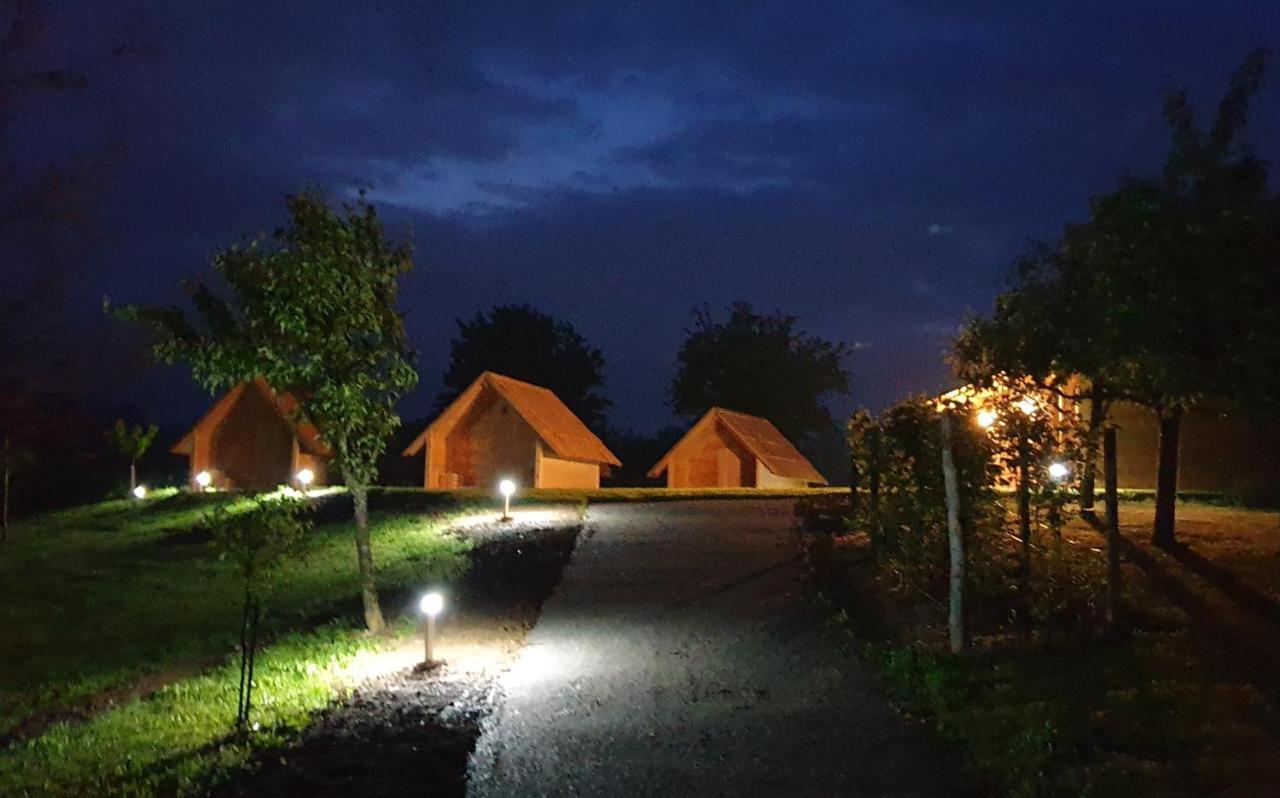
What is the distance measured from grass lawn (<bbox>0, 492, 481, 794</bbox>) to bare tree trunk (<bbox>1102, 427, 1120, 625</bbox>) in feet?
22.2

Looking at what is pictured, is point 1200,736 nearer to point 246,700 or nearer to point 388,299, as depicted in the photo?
point 246,700

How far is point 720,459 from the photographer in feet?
126

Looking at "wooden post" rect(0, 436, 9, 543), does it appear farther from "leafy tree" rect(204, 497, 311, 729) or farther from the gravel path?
"leafy tree" rect(204, 497, 311, 729)

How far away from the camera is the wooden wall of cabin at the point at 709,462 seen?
38000 millimetres

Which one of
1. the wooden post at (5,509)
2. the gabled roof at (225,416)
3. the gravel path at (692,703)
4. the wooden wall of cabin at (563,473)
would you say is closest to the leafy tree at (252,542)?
the gravel path at (692,703)

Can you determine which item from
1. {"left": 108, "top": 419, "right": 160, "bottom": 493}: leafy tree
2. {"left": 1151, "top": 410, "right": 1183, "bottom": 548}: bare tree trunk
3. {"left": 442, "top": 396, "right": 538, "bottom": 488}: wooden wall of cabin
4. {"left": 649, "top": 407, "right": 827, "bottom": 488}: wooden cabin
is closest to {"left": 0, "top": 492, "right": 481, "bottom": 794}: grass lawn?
{"left": 442, "top": 396, "right": 538, "bottom": 488}: wooden wall of cabin

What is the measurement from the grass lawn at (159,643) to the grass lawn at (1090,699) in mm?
4949

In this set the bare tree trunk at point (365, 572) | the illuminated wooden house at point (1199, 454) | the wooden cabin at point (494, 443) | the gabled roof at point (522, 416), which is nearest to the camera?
the bare tree trunk at point (365, 572)

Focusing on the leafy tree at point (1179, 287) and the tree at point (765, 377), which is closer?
the leafy tree at point (1179, 287)

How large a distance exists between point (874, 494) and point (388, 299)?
598 centimetres

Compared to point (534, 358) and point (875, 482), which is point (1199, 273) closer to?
point (875, 482)

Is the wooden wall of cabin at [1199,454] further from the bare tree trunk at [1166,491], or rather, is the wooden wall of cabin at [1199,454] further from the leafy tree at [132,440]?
the leafy tree at [132,440]

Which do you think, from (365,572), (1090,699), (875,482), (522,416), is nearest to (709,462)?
(522,416)

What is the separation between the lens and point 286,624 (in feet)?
48.0
